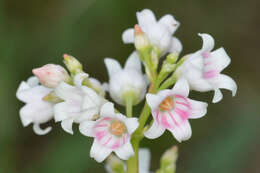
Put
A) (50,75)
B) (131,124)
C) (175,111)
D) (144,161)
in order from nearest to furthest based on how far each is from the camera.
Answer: (131,124) < (50,75) < (175,111) < (144,161)

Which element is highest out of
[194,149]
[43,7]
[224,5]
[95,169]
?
[43,7]

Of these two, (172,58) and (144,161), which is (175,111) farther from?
(144,161)

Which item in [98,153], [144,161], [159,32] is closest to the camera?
[98,153]

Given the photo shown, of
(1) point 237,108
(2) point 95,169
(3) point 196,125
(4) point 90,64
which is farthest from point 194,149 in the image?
A: (4) point 90,64

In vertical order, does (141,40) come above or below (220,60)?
above

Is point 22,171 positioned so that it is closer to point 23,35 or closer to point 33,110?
point 23,35

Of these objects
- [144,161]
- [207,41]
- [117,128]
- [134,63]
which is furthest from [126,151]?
[144,161]

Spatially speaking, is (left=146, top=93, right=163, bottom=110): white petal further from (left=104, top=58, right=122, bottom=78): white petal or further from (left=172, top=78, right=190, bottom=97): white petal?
(left=104, top=58, right=122, bottom=78): white petal
